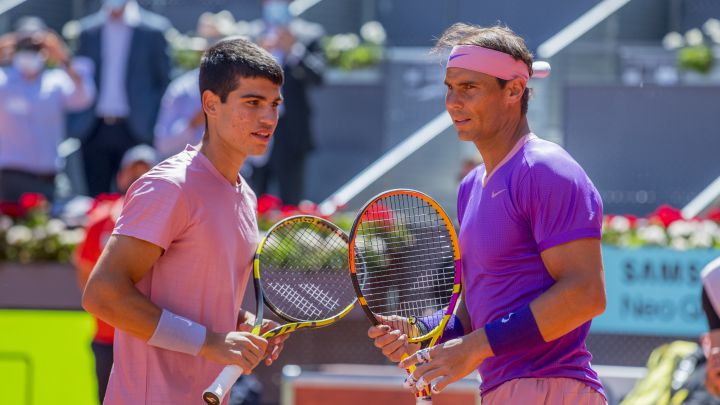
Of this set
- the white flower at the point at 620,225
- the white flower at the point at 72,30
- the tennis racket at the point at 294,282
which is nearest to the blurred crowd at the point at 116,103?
the white flower at the point at 72,30

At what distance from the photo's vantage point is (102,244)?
6.73 m

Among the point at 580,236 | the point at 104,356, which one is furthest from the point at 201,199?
the point at 104,356

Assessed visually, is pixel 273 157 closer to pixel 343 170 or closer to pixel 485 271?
pixel 343 170

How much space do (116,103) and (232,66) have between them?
6.30 meters

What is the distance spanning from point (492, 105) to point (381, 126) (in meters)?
7.30

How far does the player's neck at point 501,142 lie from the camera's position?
3740 millimetres

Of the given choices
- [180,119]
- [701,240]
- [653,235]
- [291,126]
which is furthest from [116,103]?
[701,240]

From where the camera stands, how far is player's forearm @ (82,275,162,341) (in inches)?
138

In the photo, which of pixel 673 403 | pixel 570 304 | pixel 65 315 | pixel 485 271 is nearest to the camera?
pixel 570 304

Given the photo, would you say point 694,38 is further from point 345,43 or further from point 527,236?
point 527,236

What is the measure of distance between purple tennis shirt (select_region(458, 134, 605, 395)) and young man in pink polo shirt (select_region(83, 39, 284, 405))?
0.72 meters

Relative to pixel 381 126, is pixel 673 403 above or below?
below

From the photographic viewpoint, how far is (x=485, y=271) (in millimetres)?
3684

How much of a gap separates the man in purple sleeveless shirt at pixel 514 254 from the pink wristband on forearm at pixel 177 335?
0.55 metres
